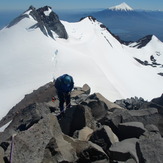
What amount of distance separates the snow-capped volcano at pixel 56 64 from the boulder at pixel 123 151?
14771 mm

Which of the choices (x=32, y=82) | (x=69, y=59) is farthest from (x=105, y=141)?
(x=69, y=59)

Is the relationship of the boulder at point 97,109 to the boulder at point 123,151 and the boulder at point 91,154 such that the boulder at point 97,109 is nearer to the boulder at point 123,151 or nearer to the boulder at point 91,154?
the boulder at point 123,151

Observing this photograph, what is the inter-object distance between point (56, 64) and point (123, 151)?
23.4 m

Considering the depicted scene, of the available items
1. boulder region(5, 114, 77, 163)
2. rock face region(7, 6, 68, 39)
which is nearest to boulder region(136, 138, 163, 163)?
boulder region(5, 114, 77, 163)

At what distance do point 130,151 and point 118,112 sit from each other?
2.65 metres

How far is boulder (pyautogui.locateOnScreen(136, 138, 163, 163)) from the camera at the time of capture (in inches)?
288

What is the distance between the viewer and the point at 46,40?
1420 inches

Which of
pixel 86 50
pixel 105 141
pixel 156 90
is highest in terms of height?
pixel 105 141

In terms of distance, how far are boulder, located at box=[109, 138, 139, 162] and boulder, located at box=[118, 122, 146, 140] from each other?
0.97 metres

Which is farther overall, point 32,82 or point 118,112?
point 32,82

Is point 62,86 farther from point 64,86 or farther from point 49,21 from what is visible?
point 49,21

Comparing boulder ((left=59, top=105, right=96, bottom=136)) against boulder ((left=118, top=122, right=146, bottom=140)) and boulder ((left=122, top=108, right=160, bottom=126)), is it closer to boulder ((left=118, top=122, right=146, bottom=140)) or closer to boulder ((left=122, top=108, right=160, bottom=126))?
boulder ((left=122, top=108, right=160, bottom=126))

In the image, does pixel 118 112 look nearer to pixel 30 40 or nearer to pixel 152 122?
pixel 152 122

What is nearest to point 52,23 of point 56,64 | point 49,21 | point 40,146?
Answer: point 49,21
